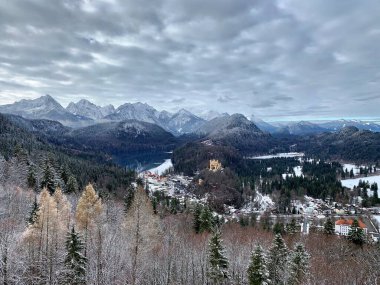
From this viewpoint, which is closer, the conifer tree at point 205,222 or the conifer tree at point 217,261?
the conifer tree at point 217,261

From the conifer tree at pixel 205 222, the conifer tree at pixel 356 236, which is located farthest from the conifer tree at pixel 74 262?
the conifer tree at pixel 356 236

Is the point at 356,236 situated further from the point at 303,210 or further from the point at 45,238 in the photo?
the point at 303,210

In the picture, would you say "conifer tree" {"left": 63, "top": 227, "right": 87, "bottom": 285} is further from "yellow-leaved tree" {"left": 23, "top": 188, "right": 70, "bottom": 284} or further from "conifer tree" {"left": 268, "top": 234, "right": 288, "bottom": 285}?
"conifer tree" {"left": 268, "top": 234, "right": 288, "bottom": 285}

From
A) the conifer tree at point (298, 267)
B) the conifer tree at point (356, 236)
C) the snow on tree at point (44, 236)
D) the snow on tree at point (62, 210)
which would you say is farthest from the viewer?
the conifer tree at point (356, 236)

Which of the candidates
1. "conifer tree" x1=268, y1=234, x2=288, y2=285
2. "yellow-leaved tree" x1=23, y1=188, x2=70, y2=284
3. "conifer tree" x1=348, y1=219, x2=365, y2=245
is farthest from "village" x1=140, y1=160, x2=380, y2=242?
"yellow-leaved tree" x1=23, y1=188, x2=70, y2=284

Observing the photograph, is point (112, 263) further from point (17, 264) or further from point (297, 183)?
point (297, 183)

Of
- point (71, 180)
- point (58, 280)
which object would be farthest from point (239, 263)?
point (71, 180)

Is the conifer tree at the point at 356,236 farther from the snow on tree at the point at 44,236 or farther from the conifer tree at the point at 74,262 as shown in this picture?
the snow on tree at the point at 44,236
